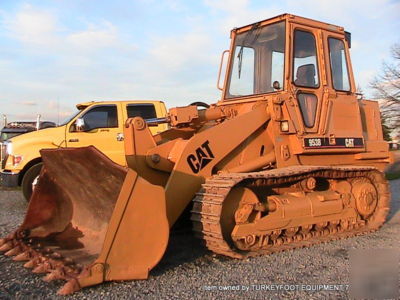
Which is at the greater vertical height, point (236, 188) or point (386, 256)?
point (236, 188)

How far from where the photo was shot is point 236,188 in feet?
19.1

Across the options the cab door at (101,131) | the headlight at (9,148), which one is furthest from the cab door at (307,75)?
the headlight at (9,148)

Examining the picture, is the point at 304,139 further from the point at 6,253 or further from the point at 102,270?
the point at 6,253

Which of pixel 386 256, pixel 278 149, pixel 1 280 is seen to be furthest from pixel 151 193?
pixel 386 256

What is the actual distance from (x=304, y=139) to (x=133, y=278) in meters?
3.26

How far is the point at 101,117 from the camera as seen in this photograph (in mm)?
10656

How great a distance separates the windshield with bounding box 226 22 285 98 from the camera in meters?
7.00

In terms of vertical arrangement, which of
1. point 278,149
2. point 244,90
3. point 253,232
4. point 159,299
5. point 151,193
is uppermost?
point 244,90

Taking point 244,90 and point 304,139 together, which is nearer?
point 304,139

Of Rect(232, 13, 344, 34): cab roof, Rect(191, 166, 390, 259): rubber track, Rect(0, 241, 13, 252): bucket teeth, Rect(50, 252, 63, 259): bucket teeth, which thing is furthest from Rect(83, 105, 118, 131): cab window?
Rect(50, 252, 63, 259): bucket teeth

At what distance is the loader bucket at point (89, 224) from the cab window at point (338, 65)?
3.93 m

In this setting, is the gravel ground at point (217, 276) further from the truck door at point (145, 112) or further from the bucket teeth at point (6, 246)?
the truck door at point (145, 112)

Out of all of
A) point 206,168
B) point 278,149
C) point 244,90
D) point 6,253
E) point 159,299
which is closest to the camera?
point 159,299

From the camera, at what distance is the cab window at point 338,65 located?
291 inches
